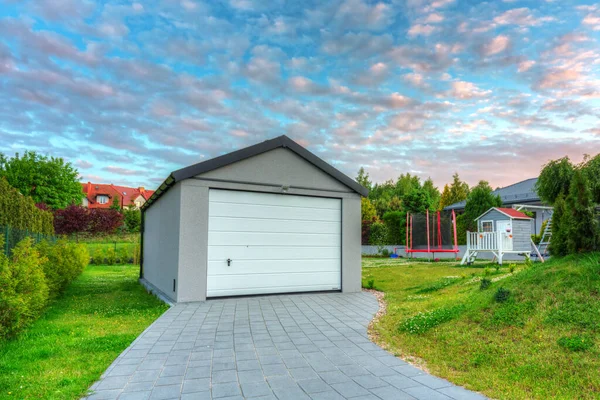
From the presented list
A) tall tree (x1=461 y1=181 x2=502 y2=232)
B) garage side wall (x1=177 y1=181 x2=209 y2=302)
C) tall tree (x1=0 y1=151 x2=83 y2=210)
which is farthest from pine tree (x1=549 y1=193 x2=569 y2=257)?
tall tree (x1=0 y1=151 x2=83 y2=210)

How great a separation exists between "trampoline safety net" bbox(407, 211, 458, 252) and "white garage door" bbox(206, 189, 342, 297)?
1211 cm

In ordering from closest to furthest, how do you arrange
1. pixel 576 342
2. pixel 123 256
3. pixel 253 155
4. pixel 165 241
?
pixel 576 342 < pixel 253 155 < pixel 165 241 < pixel 123 256

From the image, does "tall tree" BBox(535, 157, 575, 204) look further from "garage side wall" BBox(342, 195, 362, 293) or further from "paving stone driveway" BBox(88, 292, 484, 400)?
"paving stone driveway" BBox(88, 292, 484, 400)

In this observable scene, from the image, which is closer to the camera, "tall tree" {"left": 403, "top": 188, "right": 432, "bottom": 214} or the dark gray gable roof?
the dark gray gable roof

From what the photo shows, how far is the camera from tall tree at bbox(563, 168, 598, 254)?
5.34 metres

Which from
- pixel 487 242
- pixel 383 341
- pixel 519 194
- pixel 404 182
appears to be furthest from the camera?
pixel 404 182

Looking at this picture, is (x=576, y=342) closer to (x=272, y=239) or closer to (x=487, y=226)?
(x=272, y=239)

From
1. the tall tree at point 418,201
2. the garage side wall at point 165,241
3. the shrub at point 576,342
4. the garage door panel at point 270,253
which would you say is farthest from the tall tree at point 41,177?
the shrub at point 576,342

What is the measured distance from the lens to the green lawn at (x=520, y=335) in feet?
Result: 10.4

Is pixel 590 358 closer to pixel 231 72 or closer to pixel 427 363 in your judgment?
pixel 427 363

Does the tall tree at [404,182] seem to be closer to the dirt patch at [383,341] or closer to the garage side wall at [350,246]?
the garage side wall at [350,246]

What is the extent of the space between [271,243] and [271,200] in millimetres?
984

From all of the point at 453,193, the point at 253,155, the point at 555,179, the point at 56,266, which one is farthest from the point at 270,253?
the point at 453,193

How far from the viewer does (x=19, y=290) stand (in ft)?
17.2
